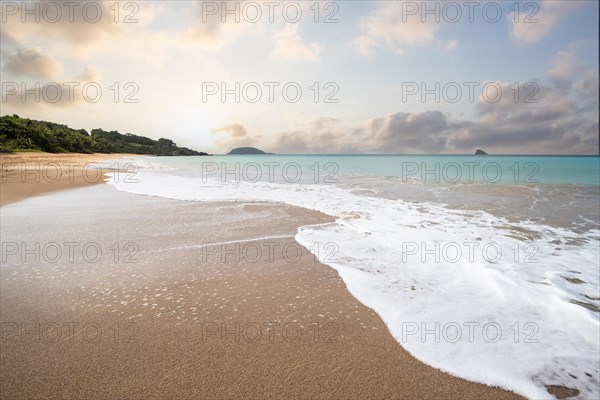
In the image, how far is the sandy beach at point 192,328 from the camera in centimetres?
289

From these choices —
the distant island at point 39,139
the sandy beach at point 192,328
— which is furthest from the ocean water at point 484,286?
the distant island at point 39,139

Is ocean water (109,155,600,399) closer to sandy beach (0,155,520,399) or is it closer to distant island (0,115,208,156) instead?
sandy beach (0,155,520,399)

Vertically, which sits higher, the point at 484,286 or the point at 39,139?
the point at 39,139

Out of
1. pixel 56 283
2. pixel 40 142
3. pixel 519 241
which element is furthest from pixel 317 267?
pixel 40 142

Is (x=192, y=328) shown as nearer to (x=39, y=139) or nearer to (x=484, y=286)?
(x=484, y=286)

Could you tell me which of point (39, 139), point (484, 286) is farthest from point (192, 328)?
point (39, 139)

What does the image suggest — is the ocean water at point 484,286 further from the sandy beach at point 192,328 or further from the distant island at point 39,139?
the distant island at point 39,139

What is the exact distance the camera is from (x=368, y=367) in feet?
10.3

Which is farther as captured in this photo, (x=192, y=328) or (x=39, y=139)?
(x=39, y=139)

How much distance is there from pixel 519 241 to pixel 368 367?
23.2 ft

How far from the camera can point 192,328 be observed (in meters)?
3.78

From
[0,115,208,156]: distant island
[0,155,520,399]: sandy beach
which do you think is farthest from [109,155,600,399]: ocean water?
[0,115,208,156]: distant island

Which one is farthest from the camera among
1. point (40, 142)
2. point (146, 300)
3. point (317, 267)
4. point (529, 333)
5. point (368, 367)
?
point (40, 142)

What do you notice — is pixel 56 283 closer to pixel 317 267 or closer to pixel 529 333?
pixel 317 267
